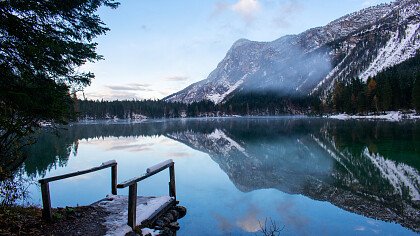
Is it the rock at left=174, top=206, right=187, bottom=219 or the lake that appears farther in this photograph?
the rock at left=174, top=206, right=187, bottom=219

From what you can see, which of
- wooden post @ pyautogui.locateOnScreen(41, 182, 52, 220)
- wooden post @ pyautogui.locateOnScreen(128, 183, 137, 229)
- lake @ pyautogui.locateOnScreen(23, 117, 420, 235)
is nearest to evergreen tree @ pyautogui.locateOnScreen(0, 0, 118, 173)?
wooden post @ pyautogui.locateOnScreen(41, 182, 52, 220)

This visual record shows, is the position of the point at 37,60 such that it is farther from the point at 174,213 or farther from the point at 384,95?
the point at 384,95

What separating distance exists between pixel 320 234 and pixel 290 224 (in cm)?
164

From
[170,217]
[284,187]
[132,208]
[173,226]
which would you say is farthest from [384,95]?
[132,208]

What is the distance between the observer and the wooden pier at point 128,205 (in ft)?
37.7

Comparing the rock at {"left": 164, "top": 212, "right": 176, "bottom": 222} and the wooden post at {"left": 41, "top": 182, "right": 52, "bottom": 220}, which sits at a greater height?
the wooden post at {"left": 41, "top": 182, "right": 52, "bottom": 220}

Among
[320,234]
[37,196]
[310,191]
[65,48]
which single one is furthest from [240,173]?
[65,48]

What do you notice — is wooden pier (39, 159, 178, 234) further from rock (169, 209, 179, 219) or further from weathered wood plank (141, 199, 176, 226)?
rock (169, 209, 179, 219)

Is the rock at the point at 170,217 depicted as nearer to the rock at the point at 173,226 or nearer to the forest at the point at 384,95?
the rock at the point at 173,226

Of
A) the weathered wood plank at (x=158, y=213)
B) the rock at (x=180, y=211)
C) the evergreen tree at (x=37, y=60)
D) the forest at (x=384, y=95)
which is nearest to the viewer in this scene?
the evergreen tree at (x=37, y=60)

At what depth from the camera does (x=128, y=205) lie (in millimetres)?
11492

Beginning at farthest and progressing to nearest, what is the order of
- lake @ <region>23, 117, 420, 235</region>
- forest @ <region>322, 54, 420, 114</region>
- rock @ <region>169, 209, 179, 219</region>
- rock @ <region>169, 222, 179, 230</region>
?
forest @ <region>322, 54, 420, 114</region>
lake @ <region>23, 117, 420, 235</region>
rock @ <region>169, 209, 179, 219</region>
rock @ <region>169, 222, 179, 230</region>

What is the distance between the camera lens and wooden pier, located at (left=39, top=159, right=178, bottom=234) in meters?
11.5

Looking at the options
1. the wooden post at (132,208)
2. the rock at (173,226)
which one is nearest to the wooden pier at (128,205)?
the wooden post at (132,208)
